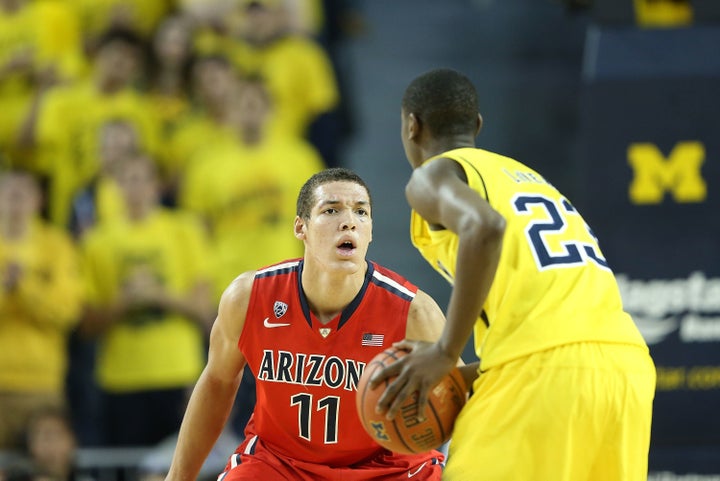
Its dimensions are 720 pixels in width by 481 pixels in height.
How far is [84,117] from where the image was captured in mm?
8734

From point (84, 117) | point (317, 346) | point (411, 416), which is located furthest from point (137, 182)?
point (411, 416)

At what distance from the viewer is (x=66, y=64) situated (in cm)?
905

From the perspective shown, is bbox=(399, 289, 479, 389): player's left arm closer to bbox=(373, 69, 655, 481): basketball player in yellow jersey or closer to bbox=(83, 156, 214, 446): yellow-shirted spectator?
bbox=(373, 69, 655, 481): basketball player in yellow jersey

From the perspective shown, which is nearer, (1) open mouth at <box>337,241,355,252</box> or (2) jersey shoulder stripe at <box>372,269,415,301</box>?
(1) open mouth at <box>337,241,355,252</box>

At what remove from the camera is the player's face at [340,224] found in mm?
4391

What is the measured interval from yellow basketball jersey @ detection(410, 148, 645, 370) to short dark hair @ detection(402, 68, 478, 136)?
0.18 m

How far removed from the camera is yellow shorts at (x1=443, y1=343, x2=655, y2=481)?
3.49m

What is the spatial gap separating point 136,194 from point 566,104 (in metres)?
3.67

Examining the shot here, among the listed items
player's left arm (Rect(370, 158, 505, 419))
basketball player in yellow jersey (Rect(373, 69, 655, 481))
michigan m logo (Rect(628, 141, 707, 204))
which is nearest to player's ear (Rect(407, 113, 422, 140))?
basketball player in yellow jersey (Rect(373, 69, 655, 481))

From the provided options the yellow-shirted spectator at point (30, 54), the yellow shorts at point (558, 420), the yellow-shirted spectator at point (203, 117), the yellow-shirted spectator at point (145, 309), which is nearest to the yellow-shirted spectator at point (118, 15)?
the yellow-shirted spectator at point (30, 54)

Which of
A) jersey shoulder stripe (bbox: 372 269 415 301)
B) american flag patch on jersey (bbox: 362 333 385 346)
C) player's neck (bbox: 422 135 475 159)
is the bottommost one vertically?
american flag patch on jersey (bbox: 362 333 385 346)

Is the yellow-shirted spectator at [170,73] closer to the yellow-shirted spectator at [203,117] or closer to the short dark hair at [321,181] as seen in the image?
the yellow-shirted spectator at [203,117]

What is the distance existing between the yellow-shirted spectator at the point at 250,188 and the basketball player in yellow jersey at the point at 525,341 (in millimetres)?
4767

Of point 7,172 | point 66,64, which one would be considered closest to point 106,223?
point 7,172
